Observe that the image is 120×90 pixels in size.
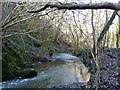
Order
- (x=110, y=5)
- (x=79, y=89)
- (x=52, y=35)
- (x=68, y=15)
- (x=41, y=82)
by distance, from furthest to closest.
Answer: (x=52, y=35) → (x=41, y=82) → (x=68, y=15) → (x=79, y=89) → (x=110, y=5)

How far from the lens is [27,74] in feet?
30.0

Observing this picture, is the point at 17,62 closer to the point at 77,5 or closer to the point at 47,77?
the point at 47,77

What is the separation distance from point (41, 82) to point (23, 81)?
1065 mm

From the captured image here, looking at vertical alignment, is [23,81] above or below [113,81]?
below

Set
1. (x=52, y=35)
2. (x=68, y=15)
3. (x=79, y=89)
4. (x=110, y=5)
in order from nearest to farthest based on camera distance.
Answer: (x=110, y=5) < (x=79, y=89) < (x=68, y=15) < (x=52, y=35)

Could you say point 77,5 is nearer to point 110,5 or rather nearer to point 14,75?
point 110,5

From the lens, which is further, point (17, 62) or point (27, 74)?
point (17, 62)

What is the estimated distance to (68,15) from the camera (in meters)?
7.21

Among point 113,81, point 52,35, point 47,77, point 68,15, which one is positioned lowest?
point 47,77

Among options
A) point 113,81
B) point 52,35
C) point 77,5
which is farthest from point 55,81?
point 52,35

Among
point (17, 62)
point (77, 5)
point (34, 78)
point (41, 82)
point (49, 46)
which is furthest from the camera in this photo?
point (49, 46)

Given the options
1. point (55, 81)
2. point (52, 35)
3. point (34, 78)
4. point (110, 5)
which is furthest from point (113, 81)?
point (52, 35)

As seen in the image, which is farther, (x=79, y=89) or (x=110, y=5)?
(x=79, y=89)

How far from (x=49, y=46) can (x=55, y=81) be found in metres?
12.4
